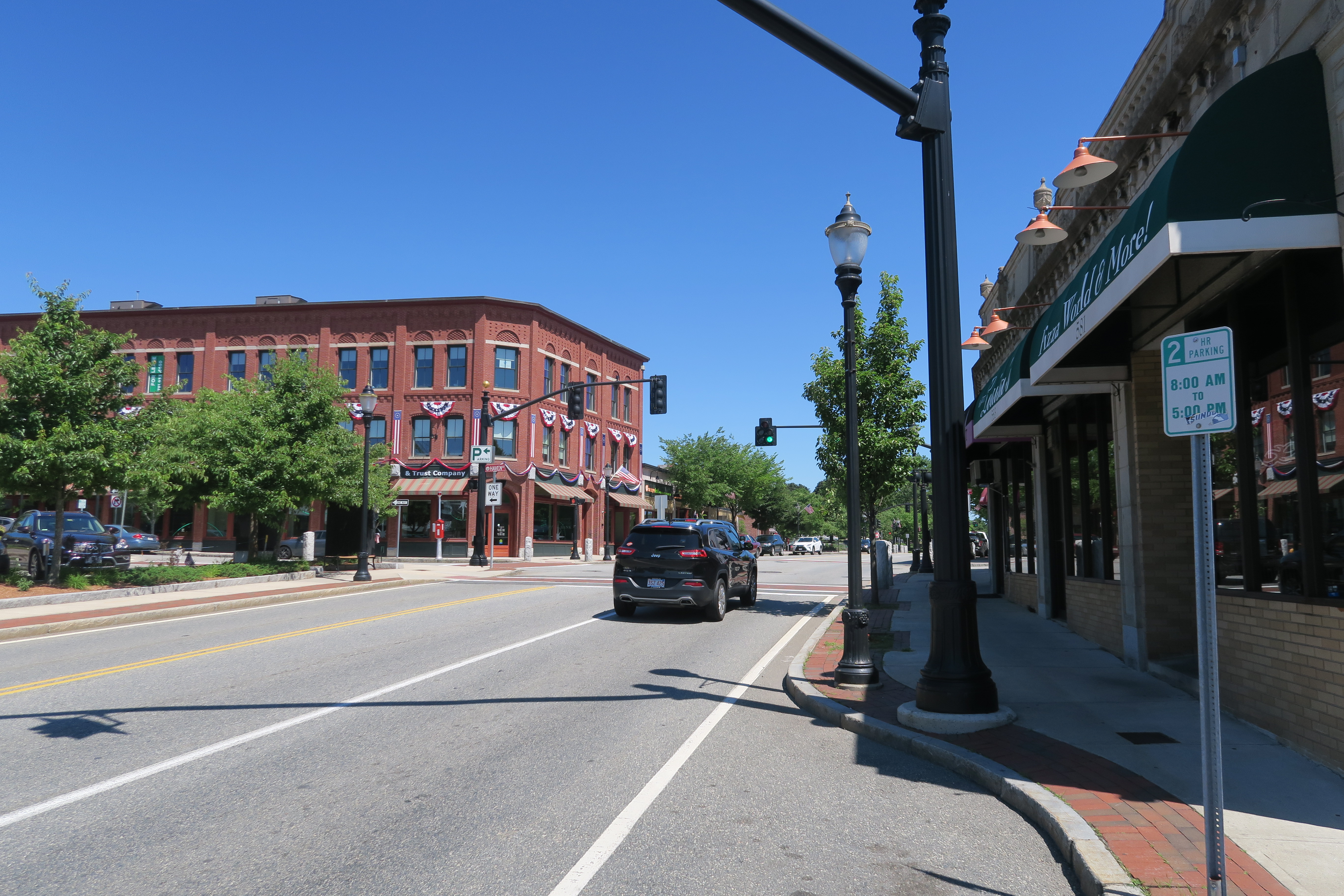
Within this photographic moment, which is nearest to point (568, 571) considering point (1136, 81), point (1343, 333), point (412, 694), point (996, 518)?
point (996, 518)

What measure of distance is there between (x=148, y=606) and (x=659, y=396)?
16.1m

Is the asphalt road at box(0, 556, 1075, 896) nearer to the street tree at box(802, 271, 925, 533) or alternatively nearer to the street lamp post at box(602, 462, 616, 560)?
the street tree at box(802, 271, 925, 533)

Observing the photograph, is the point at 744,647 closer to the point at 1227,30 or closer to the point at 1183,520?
the point at 1183,520

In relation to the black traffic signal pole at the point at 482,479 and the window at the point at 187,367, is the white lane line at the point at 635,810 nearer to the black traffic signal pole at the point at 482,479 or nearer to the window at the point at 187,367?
the black traffic signal pole at the point at 482,479

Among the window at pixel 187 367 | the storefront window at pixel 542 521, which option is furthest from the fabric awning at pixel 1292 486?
the window at pixel 187 367

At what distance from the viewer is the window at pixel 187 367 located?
46.3 metres

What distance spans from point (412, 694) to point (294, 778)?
2.76 metres

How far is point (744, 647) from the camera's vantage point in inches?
491

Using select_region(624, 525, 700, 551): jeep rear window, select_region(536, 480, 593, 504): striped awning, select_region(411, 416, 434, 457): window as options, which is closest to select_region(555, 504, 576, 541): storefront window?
select_region(536, 480, 593, 504): striped awning

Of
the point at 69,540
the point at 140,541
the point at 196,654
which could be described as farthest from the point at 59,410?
the point at 140,541

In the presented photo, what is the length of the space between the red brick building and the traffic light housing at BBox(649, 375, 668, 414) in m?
13.6

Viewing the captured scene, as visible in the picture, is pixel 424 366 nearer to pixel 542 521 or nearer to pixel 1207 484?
pixel 542 521

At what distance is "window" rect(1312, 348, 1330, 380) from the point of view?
6141 mm

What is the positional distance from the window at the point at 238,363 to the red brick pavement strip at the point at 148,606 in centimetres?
2834
